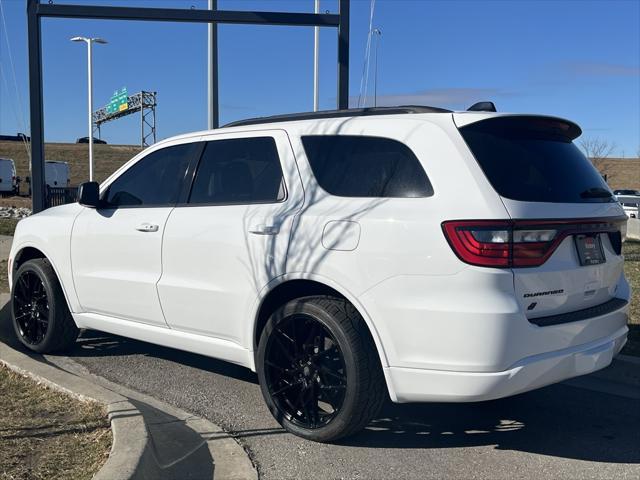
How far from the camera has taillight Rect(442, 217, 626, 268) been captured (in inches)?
131

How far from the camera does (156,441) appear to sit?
155 inches

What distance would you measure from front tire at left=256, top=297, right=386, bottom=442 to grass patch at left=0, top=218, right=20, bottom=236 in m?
13.2

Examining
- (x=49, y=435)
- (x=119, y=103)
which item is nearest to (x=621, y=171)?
(x=119, y=103)

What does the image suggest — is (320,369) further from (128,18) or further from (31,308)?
(128,18)

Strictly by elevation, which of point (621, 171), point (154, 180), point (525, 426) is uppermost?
point (154, 180)

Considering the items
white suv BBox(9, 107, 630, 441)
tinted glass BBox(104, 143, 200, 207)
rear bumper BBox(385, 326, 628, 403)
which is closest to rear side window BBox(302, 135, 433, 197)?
white suv BBox(9, 107, 630, 441)

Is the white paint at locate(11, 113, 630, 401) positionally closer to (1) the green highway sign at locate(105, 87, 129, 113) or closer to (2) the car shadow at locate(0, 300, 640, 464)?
(2) the car shadow at locate(0, 300, 640, 464)

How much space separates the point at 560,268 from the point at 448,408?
164 centimetres

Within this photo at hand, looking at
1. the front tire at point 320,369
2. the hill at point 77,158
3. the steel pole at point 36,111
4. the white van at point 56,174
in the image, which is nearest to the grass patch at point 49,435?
the front tire at point 320,369

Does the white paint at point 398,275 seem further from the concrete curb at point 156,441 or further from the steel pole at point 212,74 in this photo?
the steel pole at point 212,74

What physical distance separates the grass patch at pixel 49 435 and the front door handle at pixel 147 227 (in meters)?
1.23

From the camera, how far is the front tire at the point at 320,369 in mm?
3709

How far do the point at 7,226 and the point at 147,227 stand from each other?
14.1m

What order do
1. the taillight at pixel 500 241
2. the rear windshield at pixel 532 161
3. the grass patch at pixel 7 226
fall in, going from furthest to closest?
the grass patch at pixel 7 226 < the rear windshield at pixel 532 161 < the taillight at pixel 500 241
